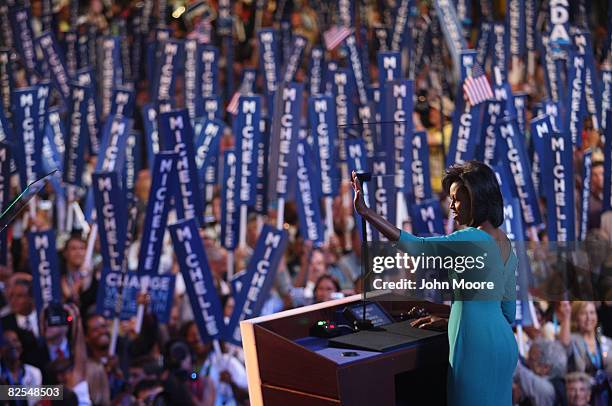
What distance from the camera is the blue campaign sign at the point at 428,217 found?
5.61 m

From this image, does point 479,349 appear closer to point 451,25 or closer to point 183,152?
point 183,152

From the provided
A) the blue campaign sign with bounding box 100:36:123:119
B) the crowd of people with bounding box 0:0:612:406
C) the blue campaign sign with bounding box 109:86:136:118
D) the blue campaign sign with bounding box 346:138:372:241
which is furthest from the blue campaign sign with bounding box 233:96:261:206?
the blue campaign sign with bounding box 100:36:123:119

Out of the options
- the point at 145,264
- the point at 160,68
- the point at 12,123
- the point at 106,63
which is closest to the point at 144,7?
the point at 106,63

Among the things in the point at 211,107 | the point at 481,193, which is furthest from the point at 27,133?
the point at 481,193

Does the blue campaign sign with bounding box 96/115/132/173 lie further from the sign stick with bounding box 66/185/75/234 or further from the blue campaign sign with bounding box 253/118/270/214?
the sign stick with bounding box 66/185/75/234

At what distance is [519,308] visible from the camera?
5156 mm

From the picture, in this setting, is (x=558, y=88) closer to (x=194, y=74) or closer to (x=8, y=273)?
(x=194, y=74)

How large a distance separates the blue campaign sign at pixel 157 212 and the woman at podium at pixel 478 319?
2.60 metres

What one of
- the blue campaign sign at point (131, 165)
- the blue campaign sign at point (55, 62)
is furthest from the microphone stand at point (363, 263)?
the blue campaign sign at point (55, 62)

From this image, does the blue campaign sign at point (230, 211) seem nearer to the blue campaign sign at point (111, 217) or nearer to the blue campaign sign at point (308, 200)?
the blue campaign sign at point (308, 200)

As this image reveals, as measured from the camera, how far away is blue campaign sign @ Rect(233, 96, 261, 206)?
243 inches

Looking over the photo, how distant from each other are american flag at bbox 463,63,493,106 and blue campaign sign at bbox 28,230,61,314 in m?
2.68

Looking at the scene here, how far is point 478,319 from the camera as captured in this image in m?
3.09

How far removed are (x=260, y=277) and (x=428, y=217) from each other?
1.10 m
